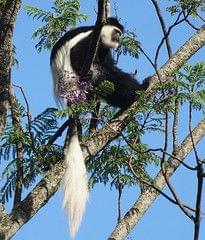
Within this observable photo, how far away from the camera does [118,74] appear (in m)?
3.59

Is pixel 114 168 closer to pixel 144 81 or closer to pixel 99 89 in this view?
pixel 99 89

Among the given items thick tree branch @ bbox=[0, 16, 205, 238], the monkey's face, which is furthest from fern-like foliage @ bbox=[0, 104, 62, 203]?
the monkey's face

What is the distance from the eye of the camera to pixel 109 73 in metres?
3.58

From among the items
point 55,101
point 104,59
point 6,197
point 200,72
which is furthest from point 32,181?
point 104,59

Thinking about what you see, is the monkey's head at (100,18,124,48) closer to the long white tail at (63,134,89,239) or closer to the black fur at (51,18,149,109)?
the black fur at (51,18,149,109)

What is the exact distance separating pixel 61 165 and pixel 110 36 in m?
1.50

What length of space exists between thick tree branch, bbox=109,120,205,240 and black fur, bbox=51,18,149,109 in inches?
27.1

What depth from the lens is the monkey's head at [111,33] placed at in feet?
12.0

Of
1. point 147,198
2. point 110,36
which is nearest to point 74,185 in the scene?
point 147,198

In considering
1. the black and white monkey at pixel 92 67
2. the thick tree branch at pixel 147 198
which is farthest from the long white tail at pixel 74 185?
the thick tree branch at pixel 147 198

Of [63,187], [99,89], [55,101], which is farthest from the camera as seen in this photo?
[55,101]

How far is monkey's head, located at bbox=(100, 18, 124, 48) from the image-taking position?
3652 mm

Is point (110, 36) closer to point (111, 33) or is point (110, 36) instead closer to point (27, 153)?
point (111, 33)

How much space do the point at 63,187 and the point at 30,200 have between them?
380 millimetres
